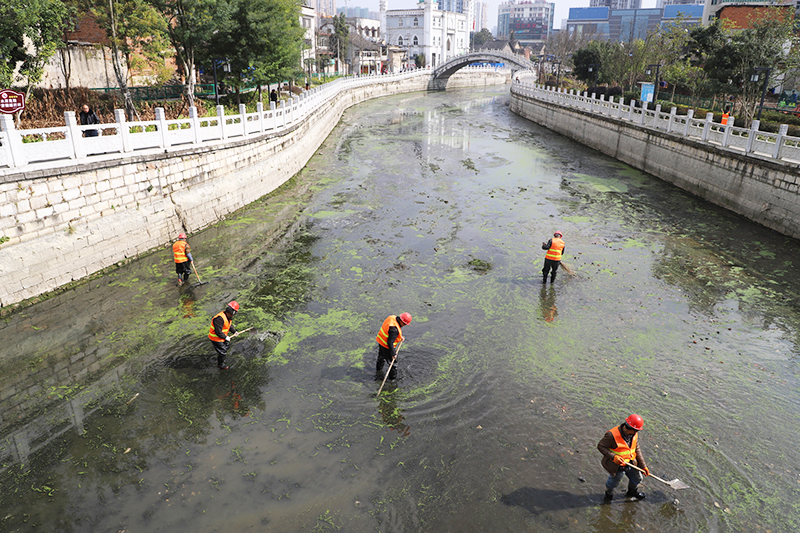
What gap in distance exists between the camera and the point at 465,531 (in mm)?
6027

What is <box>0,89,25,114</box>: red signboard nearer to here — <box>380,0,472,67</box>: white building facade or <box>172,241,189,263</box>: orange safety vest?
<box>172,241,189,263</box>: orange safety vest

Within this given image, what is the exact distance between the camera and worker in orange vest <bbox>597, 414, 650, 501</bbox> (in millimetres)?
6043

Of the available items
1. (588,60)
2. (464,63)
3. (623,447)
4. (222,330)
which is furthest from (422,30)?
(623,447)

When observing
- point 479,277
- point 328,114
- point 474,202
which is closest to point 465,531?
point 479,277

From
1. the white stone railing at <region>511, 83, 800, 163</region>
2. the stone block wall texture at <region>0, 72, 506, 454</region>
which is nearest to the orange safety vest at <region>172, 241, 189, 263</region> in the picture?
the stone block wall texture at <region>0, 72, 506, 454</region>

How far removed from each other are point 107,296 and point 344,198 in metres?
10.1

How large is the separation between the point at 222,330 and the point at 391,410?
3.11m

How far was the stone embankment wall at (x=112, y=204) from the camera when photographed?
10445mm

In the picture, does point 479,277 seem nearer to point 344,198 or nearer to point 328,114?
point 344,198

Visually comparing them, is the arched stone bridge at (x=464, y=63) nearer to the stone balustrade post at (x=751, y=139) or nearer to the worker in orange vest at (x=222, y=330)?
the stone balustrade post at (x=751, y=139)

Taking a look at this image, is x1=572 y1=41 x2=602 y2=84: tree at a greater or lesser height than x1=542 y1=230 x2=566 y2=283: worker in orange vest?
greater

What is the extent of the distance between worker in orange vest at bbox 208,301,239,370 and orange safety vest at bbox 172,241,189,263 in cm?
340

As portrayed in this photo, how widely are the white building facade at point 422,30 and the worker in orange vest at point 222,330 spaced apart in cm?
12094

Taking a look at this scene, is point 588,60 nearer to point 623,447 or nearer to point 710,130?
point 710,130
